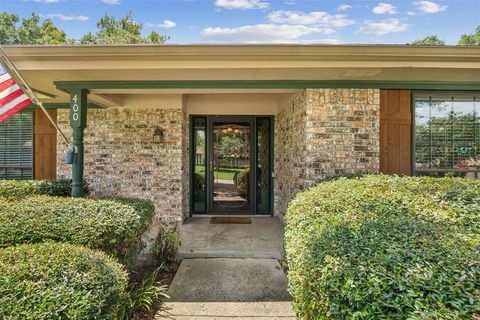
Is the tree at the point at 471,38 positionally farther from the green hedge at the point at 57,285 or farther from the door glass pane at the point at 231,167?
the green hedge at the point at 57,285

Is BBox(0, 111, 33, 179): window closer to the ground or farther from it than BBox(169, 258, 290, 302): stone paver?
farther from it

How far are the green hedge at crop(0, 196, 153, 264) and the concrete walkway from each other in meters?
0.82

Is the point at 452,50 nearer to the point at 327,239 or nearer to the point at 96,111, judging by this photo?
the point at 327,239

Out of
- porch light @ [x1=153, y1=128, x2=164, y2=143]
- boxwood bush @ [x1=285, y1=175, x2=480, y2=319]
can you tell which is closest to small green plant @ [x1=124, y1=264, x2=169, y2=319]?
boxwood bush @ [x1=285, y1=175, x2=480, y2=319]

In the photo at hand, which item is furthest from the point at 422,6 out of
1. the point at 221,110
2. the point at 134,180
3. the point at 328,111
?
the point at 134,180

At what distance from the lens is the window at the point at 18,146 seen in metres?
5.95

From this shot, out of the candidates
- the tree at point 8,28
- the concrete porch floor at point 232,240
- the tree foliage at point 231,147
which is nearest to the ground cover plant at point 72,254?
the concrete porch floor at point 232,240

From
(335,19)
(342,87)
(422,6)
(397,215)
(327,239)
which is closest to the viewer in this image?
(327,239)

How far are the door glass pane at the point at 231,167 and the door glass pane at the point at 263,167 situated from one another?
0.25 m

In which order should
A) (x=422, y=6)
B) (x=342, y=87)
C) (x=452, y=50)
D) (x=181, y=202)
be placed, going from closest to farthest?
(x=452, y=50)
(x=342, y=87)
(x=181, y=202)
(x=422, y=6)

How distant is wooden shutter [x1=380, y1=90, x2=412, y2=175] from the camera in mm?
4547

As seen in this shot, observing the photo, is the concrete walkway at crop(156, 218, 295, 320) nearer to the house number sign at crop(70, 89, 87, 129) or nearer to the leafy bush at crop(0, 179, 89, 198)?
the leafy bush at crop(0, 179, 89, 198)

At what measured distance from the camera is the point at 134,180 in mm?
5699

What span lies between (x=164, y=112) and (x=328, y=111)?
132 inches
